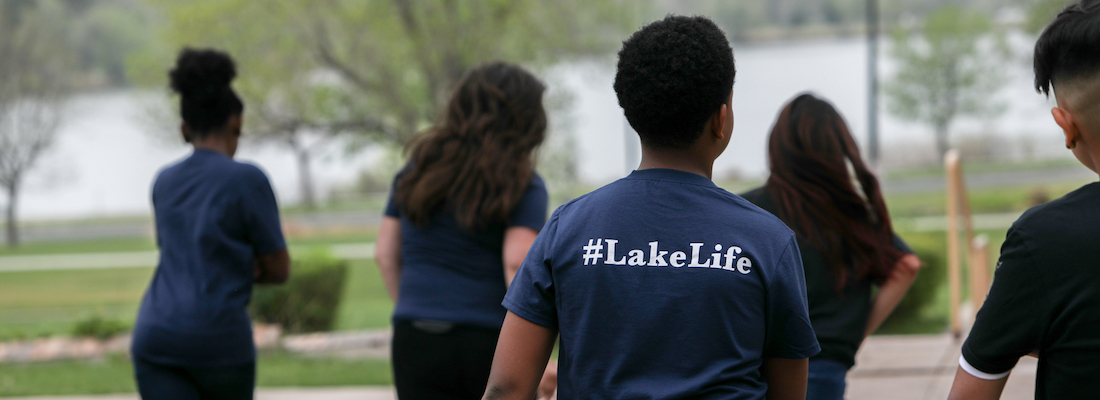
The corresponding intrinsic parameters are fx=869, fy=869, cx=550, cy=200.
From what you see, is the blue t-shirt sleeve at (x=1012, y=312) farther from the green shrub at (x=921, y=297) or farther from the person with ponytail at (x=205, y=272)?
the green shrub at (x=921, y=297)

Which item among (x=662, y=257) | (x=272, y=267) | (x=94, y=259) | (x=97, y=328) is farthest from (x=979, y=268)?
(x=94, y=259)

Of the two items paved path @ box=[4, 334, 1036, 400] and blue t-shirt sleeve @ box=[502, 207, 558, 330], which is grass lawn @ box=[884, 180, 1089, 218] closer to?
paved path @ box=[4, 334, 1036, 400]

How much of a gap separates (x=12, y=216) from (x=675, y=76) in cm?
1559

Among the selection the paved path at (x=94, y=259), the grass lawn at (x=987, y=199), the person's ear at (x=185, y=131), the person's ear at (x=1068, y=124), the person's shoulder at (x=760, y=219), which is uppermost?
the person's ear at (x=1068, y=124)

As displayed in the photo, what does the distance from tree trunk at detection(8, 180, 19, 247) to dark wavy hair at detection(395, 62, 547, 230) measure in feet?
40.9

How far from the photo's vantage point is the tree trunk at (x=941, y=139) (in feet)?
42.2

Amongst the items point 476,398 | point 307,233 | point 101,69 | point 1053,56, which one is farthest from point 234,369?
point 307,233

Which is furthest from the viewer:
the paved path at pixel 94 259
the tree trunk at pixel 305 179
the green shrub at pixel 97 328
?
the paved path at pixel 94 259

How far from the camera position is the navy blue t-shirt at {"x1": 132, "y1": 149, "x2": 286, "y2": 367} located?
271 cm

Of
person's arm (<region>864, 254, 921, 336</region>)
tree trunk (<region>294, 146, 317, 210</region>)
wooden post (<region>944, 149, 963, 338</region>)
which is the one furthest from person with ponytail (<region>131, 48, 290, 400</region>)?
tree trunk (<region>294, 146, 317, 210</region>)

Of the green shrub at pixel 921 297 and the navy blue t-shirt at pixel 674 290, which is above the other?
the navy blue t-shirt at pixel 674 290

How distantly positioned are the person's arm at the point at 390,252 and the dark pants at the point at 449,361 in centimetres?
31

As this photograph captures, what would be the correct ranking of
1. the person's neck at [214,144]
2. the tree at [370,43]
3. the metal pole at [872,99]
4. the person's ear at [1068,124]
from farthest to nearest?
the tree at [370,43]
the metal pole at [872,99]
the person's neck at [214,144]
the person's ear at [1068,124]

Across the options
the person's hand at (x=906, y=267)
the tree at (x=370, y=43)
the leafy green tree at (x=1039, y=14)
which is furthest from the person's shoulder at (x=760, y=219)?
the leafy green tree at (x=1039, y=14)
